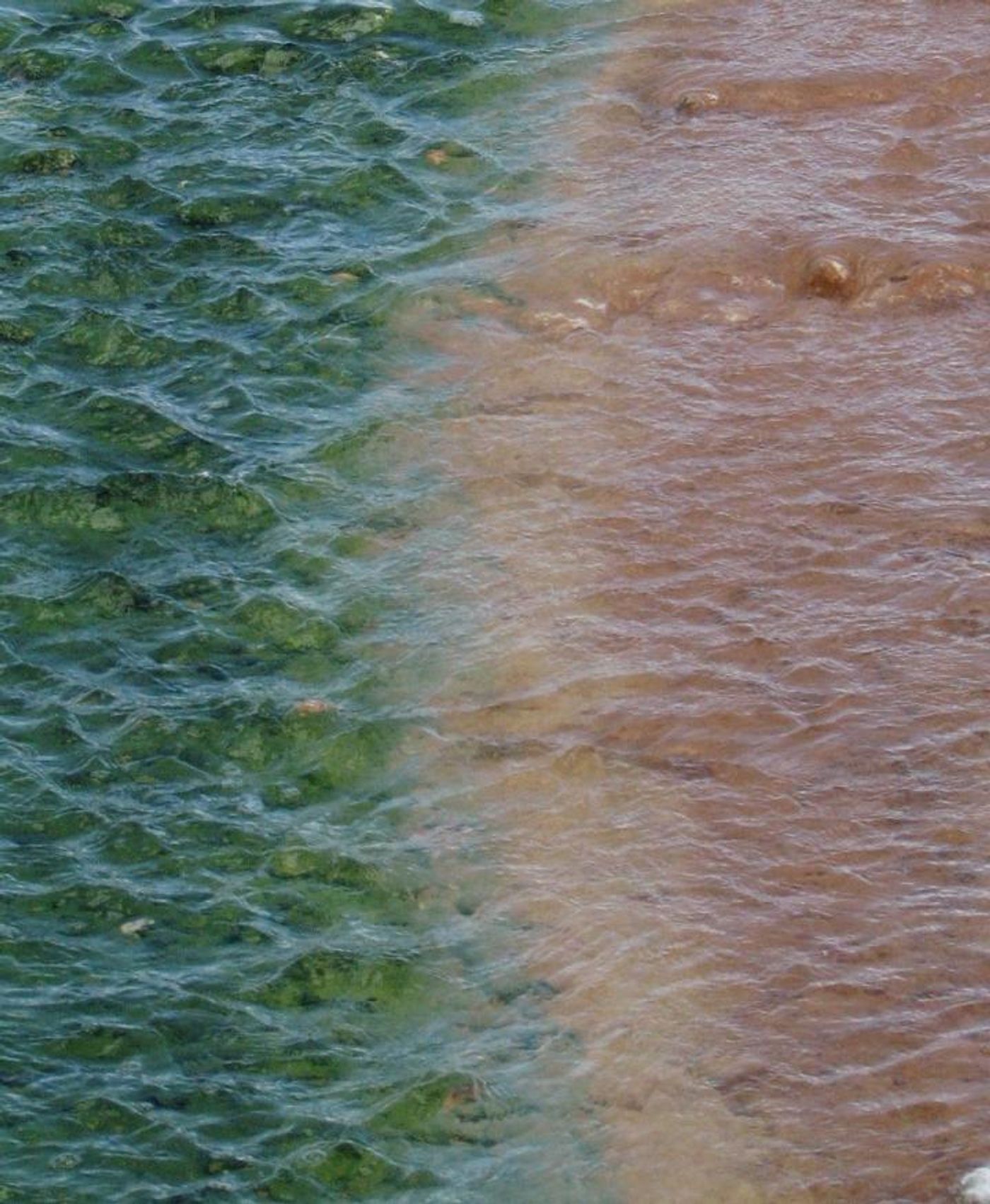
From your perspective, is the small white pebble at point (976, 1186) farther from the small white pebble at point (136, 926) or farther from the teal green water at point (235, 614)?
the small white pebble at point (136, 926)

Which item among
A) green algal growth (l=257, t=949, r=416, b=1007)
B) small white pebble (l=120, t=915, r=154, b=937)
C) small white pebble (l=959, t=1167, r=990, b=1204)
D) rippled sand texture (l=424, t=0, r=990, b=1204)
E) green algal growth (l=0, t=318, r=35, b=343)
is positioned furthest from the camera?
green algal growth (l=0, t=318, r=35, b=343)

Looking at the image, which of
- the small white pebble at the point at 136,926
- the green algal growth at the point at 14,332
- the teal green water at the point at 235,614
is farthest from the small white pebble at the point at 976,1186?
the green algal growth at the point at 14,332

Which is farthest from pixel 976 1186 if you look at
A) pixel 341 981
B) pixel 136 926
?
pixel 136 926

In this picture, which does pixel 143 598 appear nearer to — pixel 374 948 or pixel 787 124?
pixel 374 948

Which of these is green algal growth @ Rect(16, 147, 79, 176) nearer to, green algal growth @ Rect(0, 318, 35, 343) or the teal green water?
the teal green water

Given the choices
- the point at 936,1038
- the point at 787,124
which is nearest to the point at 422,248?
the point at 787,124

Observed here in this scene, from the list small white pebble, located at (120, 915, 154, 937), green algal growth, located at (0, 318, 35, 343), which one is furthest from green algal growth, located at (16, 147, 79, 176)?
small white pebble, located at (120, 915, 154, 937)
